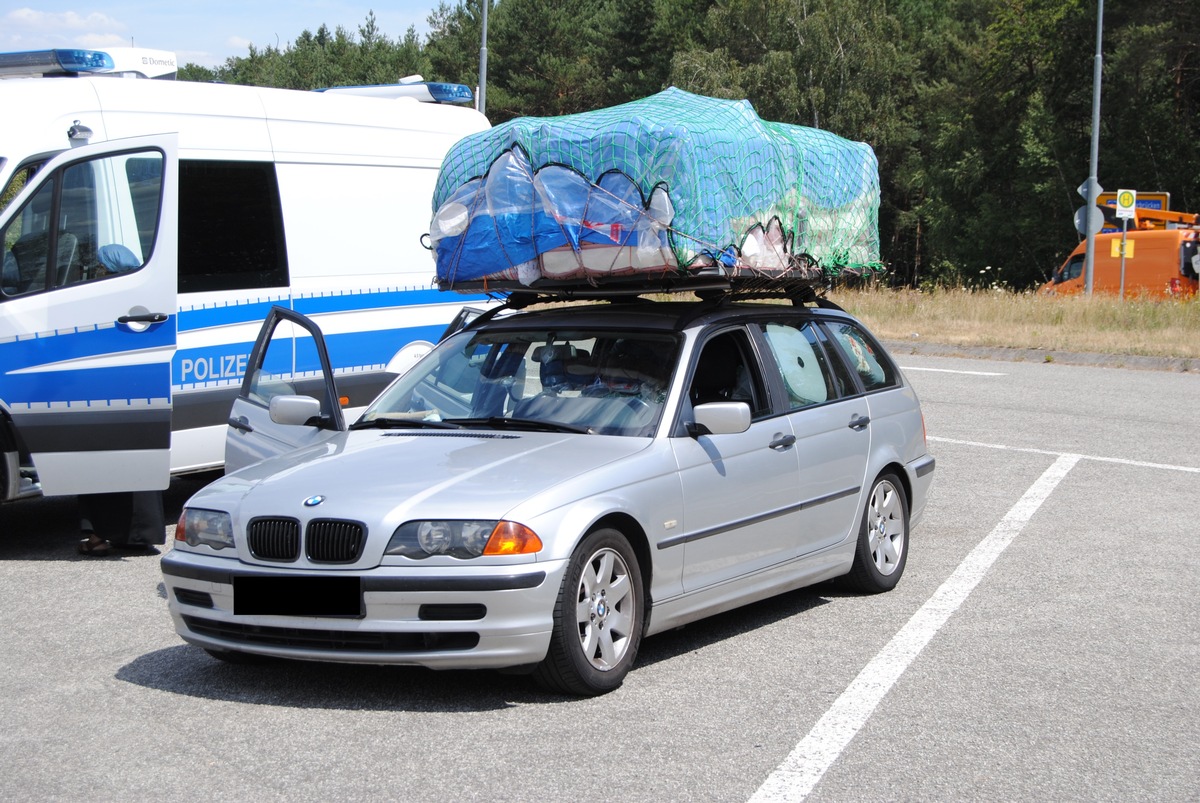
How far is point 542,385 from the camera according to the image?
6191 mm

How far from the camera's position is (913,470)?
7508 mm

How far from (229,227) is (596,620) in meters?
4.75

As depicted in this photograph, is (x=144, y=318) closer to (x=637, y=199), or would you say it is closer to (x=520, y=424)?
(x=520, y=424)

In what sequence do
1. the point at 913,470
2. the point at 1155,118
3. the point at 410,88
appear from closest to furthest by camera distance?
the point at 913,470, the point at 410,88, the point at 1155,118

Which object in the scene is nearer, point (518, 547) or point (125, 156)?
point (518, 547)

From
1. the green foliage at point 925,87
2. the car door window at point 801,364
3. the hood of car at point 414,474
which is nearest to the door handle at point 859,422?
the car door window at point 801,364

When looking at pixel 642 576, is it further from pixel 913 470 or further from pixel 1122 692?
pixel 913 470

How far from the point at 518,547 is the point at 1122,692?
243 cm

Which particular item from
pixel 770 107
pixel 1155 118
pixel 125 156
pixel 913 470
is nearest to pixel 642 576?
pixel 913 470

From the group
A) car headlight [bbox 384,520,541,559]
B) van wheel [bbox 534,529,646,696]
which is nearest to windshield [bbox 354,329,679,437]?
van wheel [bbox 534,529,646,696]

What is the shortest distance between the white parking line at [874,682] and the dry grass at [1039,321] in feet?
44.9

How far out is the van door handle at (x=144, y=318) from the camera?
25.3ft

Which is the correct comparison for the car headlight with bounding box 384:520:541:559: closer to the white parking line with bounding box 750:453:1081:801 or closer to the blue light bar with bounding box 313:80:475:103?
the white parking line with bounding box 750:453:1081:801

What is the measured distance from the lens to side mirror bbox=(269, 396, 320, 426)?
6.23 m
